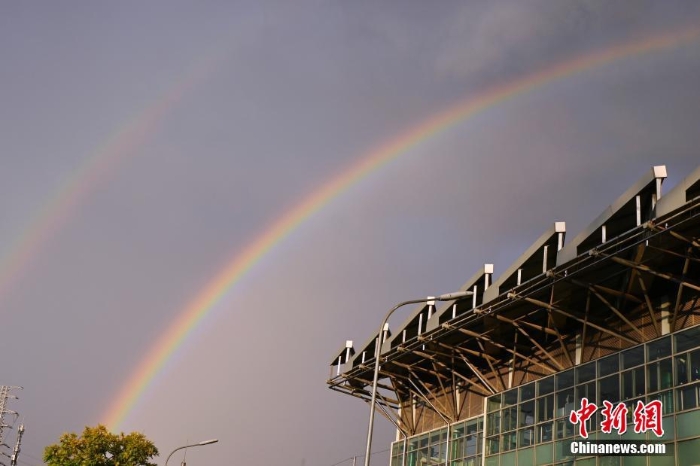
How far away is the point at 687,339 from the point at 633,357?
3.36 meters

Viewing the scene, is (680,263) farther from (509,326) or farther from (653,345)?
(509,326)

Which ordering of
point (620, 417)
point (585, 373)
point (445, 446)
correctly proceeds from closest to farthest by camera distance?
point (620, 417) → point (585, 373) → point (445, 446)

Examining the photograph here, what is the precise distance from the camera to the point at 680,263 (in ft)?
117

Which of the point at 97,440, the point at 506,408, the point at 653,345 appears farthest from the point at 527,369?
the point at 97,440

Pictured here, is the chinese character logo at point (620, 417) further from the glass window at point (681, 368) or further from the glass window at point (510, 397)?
the glass window at point (510, 397)

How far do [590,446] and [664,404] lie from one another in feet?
16.1

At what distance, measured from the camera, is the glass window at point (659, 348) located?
115 ft

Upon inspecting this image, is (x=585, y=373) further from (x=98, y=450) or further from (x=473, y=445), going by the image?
(x=98, y=450)

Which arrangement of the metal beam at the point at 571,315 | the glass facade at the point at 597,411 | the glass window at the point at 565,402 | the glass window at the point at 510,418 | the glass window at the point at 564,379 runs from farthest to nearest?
the glass window at the point at 510,418, the glass window at the point at 564,379, the glass window at the point at 565,402, the metal beam at the point at 571,315, the glass facade at the point at 597,411

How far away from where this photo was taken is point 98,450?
191ft

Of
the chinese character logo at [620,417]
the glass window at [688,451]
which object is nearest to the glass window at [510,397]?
the chinese character logo at [620,417]

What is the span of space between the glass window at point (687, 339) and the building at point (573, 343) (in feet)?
0.14

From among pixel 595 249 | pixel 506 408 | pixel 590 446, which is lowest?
pixel 590 446

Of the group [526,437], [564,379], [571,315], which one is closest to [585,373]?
[564,379]
